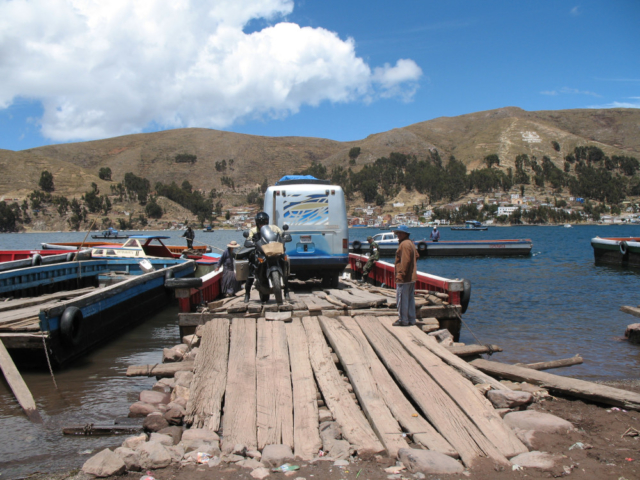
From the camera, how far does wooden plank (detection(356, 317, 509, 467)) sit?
4.40 meters

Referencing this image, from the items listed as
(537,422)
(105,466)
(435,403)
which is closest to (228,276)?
(435,403)

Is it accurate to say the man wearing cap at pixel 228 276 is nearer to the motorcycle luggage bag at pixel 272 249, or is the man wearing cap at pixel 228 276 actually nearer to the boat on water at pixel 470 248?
the motorcycle luggage bag at pixel 272 249

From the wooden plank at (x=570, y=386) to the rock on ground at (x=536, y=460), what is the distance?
6.05ft

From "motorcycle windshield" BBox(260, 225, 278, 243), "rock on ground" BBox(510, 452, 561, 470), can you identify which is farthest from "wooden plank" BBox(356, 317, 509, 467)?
"motorcycle windshield" BBox(260, 225, 278, 243)

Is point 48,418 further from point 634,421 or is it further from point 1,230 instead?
point 1,230

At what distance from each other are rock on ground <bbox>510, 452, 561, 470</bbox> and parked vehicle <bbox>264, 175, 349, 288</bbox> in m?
8.58

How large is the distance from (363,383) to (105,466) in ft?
9.36

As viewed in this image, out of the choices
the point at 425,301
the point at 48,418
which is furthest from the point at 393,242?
the point at 48,418

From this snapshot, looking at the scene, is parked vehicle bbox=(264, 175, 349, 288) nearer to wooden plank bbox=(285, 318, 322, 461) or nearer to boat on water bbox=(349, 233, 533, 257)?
wooden plank bbox=(285, 318, 322, 461)

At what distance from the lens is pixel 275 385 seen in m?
5.82

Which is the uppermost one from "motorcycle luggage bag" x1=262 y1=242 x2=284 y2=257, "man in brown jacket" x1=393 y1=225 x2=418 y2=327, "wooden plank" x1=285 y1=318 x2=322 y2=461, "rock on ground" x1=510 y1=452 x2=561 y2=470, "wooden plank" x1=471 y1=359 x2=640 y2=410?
"motorcycle luggage bag" x1=262 y1=242 x2=284 y2=257

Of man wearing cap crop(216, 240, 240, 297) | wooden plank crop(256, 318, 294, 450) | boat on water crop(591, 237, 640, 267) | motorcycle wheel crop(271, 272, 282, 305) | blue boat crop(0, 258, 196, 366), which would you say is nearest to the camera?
wooden plank crop(256, 318, 294, 450)

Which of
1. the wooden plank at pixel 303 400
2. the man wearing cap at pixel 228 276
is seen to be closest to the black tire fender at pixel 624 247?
the man wearing cap at pixel 228 276

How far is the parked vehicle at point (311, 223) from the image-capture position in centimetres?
1255
